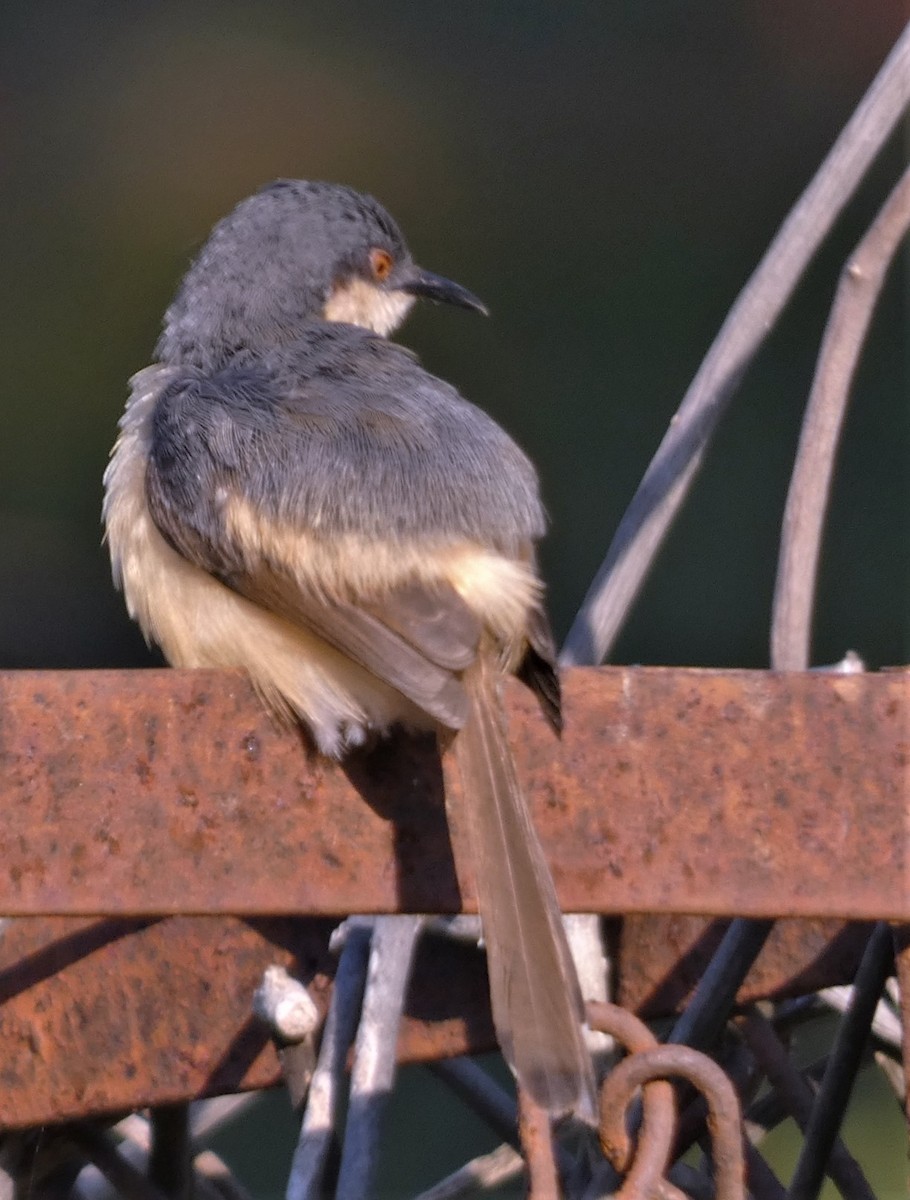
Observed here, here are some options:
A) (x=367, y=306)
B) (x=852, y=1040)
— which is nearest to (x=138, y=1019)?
(x=852, y=1040)

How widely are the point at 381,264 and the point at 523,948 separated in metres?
2.04

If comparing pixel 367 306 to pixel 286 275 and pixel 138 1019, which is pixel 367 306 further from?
pixel 138 1019

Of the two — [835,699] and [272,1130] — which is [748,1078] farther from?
[272,1130]

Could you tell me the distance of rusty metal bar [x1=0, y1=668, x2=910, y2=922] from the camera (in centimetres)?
184

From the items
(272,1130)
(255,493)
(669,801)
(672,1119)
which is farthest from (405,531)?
(272,1130)

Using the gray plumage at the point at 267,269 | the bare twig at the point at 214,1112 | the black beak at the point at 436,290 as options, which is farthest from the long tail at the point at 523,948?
the black beak at the point at 436,290

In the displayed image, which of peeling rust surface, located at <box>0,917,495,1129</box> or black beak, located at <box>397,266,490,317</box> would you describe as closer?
peeling rust surface, located at <box>0,917,495,1129</box>

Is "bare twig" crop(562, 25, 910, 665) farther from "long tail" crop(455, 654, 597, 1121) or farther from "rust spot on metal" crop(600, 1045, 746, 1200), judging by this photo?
"rust spot on metal" crop(600, 1045, 746, 1200)

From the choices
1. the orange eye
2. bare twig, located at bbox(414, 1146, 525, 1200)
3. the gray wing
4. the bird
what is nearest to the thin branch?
the bird

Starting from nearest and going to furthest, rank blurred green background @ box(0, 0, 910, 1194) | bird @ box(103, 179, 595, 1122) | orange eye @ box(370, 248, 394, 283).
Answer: bird @ box(103, 179, 595, 1122) → orange eye @ box(370, 248, 394, 283) → blurred green background @ box(0, 0, 910, 1194)

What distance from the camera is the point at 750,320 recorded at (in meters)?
2.55

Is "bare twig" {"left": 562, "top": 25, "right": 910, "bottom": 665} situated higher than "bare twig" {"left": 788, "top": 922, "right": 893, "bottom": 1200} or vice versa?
"bare twig" {"left": 562, "top": 25, "right": 910, "bottom": 665}

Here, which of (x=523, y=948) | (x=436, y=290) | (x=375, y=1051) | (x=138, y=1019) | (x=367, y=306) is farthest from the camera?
(x=436, y=290)

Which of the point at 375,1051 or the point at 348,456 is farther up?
the point at 348,456
